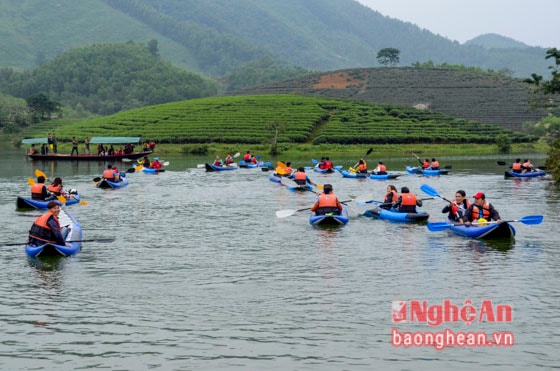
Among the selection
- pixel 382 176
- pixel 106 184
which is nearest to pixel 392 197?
pixel 382 176

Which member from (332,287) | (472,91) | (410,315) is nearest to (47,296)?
(332,287)

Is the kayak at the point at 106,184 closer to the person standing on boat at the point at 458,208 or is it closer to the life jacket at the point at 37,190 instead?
the life jacket at the point at 37,190

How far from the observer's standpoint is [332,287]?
73.9 feet

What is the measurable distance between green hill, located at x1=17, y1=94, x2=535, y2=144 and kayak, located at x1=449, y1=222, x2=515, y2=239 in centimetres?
8922

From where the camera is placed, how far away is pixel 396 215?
115 ft

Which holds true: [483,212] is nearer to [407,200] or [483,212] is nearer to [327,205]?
[407,200]

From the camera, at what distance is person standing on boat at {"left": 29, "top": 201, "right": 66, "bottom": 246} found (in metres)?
25.5

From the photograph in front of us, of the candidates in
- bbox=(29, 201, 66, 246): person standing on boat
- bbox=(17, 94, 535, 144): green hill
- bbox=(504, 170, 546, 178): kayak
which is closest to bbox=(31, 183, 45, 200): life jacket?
bbox=(29, 201, 66, 246): person standing on boat

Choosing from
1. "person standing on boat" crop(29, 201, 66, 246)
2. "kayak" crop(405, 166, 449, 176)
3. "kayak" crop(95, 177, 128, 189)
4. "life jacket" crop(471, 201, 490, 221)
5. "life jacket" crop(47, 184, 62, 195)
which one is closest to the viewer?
"person standing on boat" crop(29, 201, 66, 246)

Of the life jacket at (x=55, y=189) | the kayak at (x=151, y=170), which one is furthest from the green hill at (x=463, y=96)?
the life jacket at (x=55, y=189)

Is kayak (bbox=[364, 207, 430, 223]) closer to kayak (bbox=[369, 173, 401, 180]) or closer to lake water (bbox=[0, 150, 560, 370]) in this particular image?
lake water (bbox=[0, 150, 560, 370])

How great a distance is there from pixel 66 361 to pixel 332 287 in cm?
885

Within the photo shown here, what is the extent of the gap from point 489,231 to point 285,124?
96.2 metres

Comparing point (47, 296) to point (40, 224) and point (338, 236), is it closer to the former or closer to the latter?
point (40, 224)
